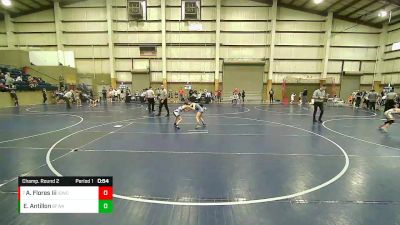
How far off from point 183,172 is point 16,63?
1205 inches

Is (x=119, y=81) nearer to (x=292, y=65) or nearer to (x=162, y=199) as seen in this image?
(x=292, y=65)

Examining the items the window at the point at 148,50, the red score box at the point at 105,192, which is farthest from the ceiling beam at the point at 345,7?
the red score box at the point at 105,192

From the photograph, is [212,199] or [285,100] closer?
[212,199]

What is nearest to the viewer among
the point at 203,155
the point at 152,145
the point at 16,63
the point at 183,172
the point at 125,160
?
the point at 183,172

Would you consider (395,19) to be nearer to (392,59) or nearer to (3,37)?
(392,59)

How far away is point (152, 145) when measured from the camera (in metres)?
7.39

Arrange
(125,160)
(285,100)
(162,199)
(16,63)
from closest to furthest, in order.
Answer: (162,199) → (125,160) → (16,63) → (285,100)

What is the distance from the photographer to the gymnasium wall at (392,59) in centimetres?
2552

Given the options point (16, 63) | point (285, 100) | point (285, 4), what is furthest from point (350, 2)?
point (16, 63)

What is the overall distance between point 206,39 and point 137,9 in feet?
29.7

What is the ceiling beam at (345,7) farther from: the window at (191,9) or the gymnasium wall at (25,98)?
the gymnasium wall at (25,98)
